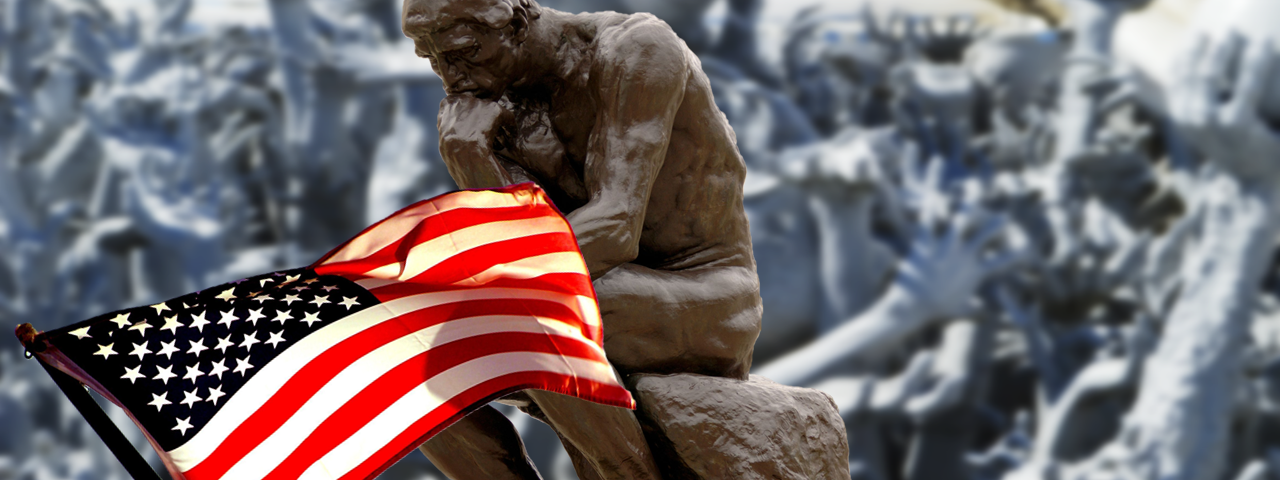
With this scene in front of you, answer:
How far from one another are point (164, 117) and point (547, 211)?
10164mm

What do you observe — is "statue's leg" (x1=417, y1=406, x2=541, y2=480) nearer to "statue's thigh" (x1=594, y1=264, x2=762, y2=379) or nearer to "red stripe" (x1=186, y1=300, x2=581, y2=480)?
"statue's thigh" (x1=594, y1=264, x2=762, y2=379)

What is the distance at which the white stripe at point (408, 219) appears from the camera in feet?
9.46

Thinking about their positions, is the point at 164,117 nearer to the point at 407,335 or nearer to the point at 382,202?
the point at 382,202

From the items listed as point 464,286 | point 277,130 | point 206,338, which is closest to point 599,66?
point 464,286

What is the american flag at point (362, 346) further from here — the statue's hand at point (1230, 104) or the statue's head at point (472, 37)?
the statue's hand at point (1230, 104)

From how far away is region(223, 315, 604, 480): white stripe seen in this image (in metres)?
2.64

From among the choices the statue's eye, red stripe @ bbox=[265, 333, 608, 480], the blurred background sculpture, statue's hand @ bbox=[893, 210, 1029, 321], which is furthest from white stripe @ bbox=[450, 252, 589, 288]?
statue's hand @ bbox=[893, 210, 1029, 321]

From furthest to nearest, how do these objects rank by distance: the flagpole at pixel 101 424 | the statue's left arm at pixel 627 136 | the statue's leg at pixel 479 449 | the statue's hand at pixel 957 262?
the statue's hand at pixel 957 262 → the statue's leg at pixel 479 449 → the statue's left arm at pixel 627 136 → the flagpole at pixel 101 424

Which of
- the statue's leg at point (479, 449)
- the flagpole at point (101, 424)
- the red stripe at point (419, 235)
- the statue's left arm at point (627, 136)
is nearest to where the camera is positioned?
the flagpole at point (101, 424)

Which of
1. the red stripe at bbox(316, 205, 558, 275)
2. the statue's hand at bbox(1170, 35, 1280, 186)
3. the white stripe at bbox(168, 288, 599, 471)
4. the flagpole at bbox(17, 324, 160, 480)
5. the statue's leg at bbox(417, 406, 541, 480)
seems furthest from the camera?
the statue's hand at bbox(1170, 35, 1280, 186)

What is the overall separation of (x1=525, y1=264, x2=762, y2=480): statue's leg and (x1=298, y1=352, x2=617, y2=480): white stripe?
0.31 metres

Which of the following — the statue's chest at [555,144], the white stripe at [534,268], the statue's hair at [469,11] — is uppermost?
the statue's hair at [469,11]

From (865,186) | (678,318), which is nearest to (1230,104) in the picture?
(865,186)

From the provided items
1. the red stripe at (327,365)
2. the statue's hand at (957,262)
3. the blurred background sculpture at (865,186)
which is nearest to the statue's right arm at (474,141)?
the red stripe at (327,365)
